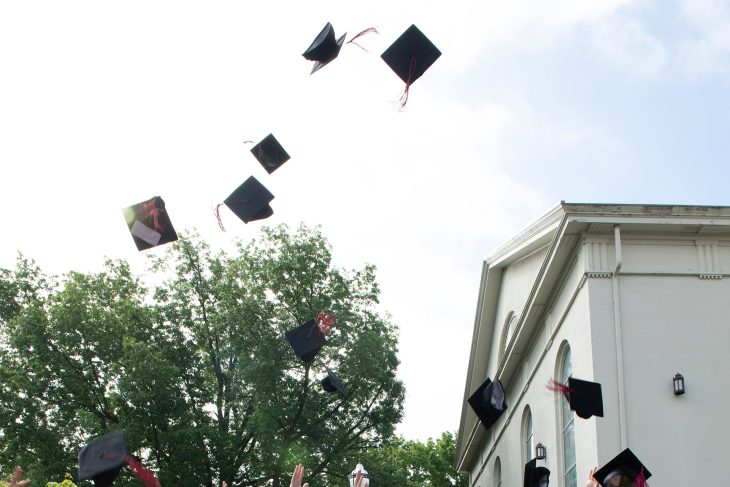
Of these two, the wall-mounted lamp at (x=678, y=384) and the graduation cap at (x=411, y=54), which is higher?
the graduation cap at (x=411, y=54)

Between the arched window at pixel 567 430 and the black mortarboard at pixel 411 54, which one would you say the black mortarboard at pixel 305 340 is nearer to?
the arched window at pixel 567 430

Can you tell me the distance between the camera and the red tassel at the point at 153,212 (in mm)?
10102

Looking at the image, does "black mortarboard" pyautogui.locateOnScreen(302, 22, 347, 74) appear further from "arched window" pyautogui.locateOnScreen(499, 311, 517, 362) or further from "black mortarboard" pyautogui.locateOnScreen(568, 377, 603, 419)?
"arched window" pyautogui.locateOnScreen(499, 311, 517, 362)

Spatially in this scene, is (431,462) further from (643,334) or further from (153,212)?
(153,212)

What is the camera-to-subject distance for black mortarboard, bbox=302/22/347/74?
9281 millimetres

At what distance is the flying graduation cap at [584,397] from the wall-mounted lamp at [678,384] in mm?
1099

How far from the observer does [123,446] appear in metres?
7.81

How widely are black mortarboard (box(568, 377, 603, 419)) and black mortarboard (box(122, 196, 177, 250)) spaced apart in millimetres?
5014

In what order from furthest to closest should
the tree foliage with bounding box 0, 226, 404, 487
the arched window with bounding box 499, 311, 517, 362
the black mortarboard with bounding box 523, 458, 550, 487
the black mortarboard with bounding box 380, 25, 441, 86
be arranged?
the tree foliage with bounding box 0, 226, 404, 487, the arched window with bounding box 499, 311, 517, 362, the black mortarboard with bounding box 523, 458, 550, 487, the black mortarboard with bounding box 380, 25, 441, 86

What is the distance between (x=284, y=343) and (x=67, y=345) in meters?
5.68

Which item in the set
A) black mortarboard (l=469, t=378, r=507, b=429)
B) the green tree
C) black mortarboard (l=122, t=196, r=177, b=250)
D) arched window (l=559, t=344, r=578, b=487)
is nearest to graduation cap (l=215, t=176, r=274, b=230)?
black mortarboard (l=122, t=196, r=177, b=250)

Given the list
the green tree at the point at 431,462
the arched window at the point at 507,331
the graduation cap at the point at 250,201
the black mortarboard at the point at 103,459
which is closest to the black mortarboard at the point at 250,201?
the graduation cap at the point at 250,201

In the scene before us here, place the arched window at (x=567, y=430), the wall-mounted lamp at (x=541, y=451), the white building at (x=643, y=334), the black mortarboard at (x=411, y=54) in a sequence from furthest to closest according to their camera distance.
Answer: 1. the wall-mounted lamp at (x=541, y=451)
2. the arched window at (x=567, y=430)
3. the white building at (x=643, y=334)
4. the black mortarboard at (x=411, y=54)

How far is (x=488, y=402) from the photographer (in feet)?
44.4
